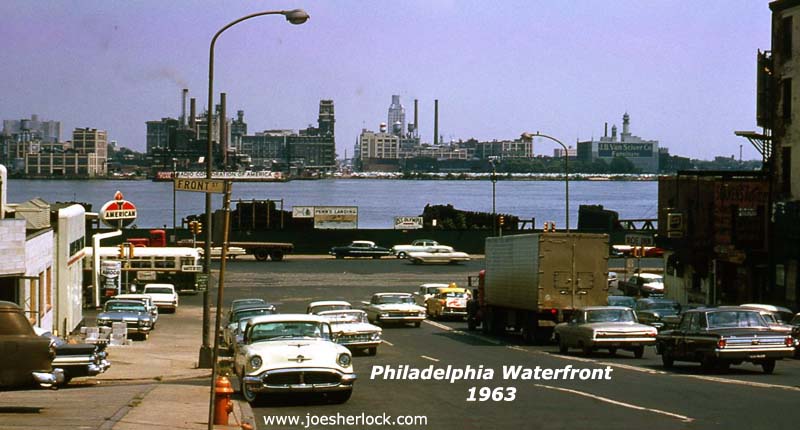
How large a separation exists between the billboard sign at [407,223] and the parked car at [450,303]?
5178cm

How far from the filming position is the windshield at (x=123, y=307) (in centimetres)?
4088

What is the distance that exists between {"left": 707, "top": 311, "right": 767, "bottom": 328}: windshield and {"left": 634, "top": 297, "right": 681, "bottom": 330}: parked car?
12.0 metres

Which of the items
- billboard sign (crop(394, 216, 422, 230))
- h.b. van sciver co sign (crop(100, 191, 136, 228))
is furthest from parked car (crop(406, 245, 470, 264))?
h.b. van sciver co sign (crop(100, 191, 136, 228))

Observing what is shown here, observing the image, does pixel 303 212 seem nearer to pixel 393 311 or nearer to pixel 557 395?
pixel 393 311

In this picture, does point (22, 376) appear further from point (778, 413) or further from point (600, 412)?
point (778, 413)

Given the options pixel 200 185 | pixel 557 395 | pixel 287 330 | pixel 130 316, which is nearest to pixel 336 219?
pixel 130 316

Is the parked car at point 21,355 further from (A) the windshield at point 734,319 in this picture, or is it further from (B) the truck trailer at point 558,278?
(B) the truck trailer at point 558,278

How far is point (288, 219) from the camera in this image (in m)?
106

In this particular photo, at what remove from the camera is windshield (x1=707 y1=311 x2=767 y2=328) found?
2572 centimetres

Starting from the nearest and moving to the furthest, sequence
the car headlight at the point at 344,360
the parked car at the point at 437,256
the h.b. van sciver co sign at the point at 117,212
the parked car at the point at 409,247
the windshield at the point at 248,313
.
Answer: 1. the car headlight at the point at 344,360
2. the windshield at the point at 248,313
3. the h.b. van sciver co sign at the point at 117,212
4. the parked car at the point at 437,256
5. the parked car at the point at 409,247

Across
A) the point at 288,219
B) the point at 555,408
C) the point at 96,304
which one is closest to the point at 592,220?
the point at 288,219

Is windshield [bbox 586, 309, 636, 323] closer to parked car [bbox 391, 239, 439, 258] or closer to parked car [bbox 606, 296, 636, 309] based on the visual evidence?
parked car [bbox 606, 296, 636, 309]

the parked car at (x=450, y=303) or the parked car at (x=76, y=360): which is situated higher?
the parked car at (x=76, y=360)

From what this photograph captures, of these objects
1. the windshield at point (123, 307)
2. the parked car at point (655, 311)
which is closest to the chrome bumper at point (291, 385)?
the parked car at point (655, 311)
